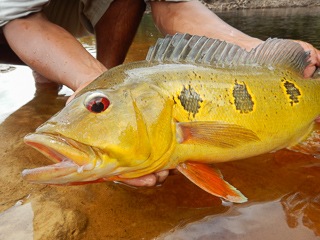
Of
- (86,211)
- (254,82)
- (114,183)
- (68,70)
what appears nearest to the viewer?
(86,211)

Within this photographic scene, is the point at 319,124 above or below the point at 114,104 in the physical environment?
below

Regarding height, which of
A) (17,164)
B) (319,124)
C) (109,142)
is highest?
(109,142)

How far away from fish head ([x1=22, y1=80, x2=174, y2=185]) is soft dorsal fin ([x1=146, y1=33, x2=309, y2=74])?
431 millimetres

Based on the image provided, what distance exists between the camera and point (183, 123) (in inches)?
62.0

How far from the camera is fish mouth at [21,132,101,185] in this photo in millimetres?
1311

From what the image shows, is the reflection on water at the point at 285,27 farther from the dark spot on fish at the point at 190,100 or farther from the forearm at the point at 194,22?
the dark spot on fish at the point at 190,100

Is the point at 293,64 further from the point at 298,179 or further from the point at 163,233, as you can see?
the point at 163,233

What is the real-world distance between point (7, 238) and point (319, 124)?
2320 mm

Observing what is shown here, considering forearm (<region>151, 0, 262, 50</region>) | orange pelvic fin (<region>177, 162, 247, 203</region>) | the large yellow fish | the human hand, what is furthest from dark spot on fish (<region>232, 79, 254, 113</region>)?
forearm (<region>151, 0, 262, 50</region>)

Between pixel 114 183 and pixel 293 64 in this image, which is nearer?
pixel 114 183

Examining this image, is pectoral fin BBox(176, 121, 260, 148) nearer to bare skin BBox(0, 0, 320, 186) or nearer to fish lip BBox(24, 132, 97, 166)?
bare skin BBox(0, 0, 320, 186)

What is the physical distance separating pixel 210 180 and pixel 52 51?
6.17 feet

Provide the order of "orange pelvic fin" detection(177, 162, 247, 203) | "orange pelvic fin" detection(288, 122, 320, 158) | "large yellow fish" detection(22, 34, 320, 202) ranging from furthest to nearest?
"orange pelvic fin" detection(288, 122, 320, 158)
"orange pelvic fin" detection(177, 162, 247, 203)
"large yellow fish" detection(22, 34, 320, 202)

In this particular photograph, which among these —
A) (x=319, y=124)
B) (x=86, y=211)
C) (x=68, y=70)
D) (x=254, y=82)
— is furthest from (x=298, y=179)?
(x=68, y=70)
